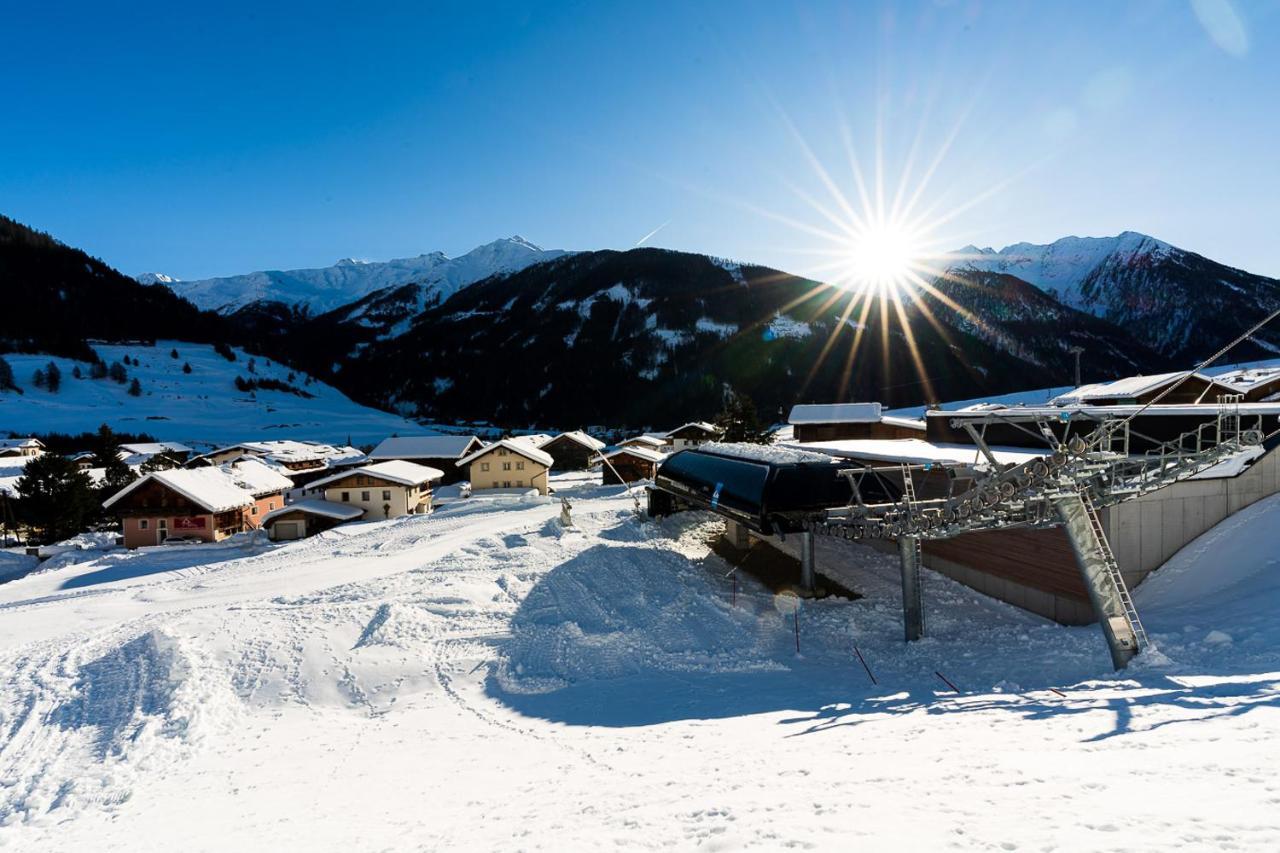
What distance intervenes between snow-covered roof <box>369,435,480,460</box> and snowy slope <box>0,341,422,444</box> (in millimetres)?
51655

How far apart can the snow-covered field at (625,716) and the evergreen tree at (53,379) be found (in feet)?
429

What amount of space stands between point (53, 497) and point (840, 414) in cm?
5433

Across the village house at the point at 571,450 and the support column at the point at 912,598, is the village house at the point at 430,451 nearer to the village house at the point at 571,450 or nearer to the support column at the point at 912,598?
the village house at the point at 571,450

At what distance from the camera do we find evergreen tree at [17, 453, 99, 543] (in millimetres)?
38281

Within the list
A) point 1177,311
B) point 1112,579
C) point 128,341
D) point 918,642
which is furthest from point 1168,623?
point 1177,311

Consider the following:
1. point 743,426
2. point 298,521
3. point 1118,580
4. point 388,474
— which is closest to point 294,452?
point 388,474

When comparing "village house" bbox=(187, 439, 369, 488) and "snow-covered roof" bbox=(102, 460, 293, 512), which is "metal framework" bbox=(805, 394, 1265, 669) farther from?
"village house" bbox=(187, 439, 369, 488)

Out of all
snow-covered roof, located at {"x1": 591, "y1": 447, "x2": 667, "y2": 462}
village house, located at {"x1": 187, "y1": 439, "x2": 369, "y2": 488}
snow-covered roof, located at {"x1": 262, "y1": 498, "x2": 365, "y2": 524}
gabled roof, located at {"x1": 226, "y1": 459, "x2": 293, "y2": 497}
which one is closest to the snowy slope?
village house, located at {"x1": 187, "y1": 439, "x2": 369, "y2": 488}

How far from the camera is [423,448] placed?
59438 mm

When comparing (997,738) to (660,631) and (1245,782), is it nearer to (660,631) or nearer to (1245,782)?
(1245,782)

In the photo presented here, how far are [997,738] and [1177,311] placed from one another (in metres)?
234

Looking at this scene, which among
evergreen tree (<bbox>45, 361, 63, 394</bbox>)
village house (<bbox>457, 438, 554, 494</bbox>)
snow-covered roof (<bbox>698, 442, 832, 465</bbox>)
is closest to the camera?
snow-covered roof (<bbox>698, 442, 832, 465</bbox>)

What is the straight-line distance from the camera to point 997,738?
761cm

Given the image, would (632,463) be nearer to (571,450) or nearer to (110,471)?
(571,450)
